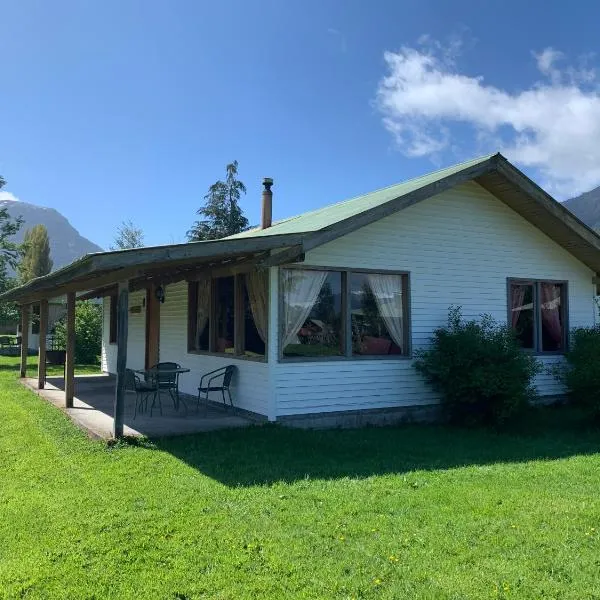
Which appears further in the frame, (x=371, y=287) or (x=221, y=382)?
(x=221, y=382)

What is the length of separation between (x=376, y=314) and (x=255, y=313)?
6.34 ft

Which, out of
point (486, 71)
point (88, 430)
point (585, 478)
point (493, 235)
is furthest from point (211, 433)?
point (486, 71)

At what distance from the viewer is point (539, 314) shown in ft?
34.7

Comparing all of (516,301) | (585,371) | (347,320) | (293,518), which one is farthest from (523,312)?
(293,518)

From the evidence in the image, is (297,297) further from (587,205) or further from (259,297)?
(587,205)

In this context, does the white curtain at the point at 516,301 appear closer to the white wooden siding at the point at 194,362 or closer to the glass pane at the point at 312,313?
the glass pane at the point at 312,313

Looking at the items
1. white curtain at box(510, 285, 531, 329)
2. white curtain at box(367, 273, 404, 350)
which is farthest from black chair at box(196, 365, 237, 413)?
white curtain at box(510, 285, 531, 329)

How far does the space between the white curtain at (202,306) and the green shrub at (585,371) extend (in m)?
6.26

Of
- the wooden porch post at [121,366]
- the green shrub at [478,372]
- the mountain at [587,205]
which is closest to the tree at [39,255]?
the wooden porch post at [121,366]

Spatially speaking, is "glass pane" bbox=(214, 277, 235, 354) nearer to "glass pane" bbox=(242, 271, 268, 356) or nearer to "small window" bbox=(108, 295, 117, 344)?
"glass pane" bbox=(242, 271, 268, 356)

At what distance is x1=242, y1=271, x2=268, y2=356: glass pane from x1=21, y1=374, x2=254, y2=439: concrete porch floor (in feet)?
3.55

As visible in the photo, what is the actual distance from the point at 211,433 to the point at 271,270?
238cm

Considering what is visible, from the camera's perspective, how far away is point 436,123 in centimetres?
1606

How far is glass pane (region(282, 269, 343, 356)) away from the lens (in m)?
8.20
